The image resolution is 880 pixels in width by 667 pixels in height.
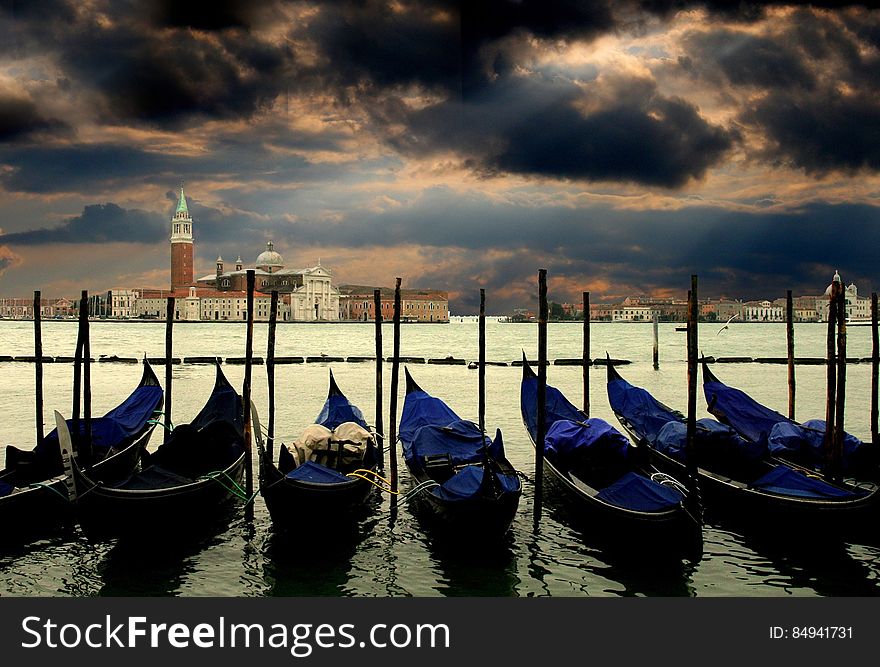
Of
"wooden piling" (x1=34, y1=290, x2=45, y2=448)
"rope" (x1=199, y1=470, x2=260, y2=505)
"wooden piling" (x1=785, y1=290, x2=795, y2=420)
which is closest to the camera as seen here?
"rope" (x1=199, y1=470, x2=260, y2=505)

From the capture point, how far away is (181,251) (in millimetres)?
87312

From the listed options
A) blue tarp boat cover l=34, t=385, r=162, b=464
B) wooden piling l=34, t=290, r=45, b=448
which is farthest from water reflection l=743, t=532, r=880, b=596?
wooden piling l=34, t=290, r=45, b=448

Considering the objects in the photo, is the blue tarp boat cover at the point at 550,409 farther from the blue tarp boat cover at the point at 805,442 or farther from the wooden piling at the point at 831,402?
the wooden piling at the point at 831,402

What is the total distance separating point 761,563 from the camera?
461 cm

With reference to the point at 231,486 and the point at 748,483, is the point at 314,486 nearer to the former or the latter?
the point at 231,486

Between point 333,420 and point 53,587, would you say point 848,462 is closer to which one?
point 333,420

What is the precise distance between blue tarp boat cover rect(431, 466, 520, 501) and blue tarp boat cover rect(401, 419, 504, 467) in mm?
675

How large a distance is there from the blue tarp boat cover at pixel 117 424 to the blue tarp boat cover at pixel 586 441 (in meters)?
3.48

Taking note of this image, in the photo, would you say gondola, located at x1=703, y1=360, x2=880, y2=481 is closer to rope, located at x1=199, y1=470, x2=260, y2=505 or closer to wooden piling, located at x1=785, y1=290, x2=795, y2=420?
wooden piling, located at x1=785, y1=290, x2=795, y2=420

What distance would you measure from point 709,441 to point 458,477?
2028 millimetres

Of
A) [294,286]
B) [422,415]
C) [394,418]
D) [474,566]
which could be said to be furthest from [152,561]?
[294,286]

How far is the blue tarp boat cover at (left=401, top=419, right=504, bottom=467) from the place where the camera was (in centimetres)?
586
